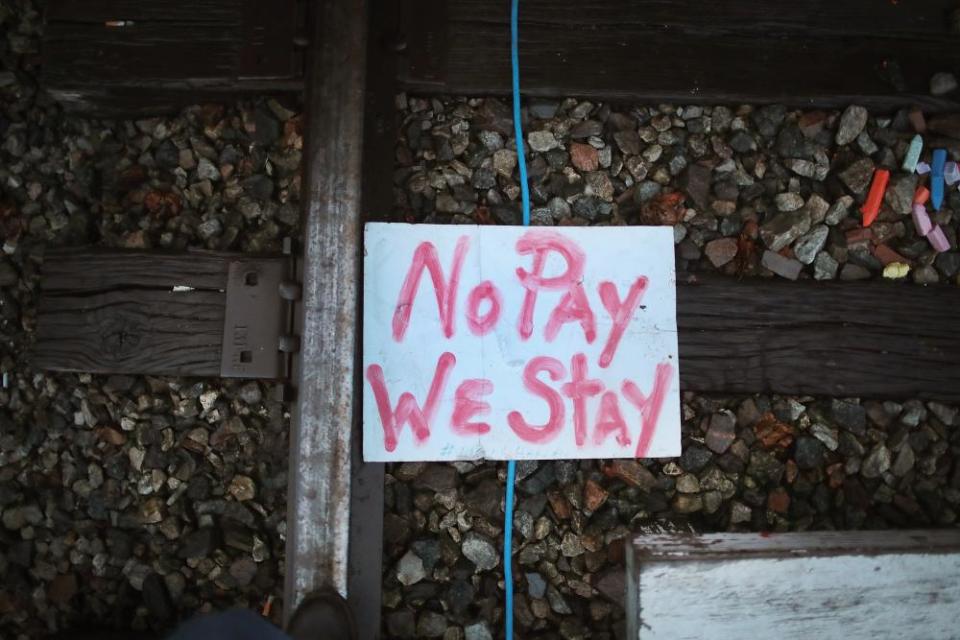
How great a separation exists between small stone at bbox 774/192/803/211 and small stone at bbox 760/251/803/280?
138 millimetres

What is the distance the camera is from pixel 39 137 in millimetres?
2055

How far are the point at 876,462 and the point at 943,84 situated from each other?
3.51 feet

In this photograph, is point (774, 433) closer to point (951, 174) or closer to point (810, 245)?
point (810, 245)

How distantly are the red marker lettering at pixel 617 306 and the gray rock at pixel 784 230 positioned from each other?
365 mm

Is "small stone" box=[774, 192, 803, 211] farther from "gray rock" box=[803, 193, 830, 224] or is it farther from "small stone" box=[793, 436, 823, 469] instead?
"small stone" box=[793, 436, 823, 469]

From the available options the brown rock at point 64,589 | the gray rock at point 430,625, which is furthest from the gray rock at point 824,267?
the brown rock at point 64,589

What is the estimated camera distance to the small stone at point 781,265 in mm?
1912

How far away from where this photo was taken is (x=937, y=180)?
1965 millimetres

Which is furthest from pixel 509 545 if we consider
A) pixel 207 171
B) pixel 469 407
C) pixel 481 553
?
pixel 207 171

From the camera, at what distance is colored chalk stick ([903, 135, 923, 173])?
1958mm

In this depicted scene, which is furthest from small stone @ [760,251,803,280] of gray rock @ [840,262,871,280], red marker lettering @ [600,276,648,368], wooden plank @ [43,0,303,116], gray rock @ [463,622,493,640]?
wooden plank @ [43,0,303,116]

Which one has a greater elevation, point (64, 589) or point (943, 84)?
point (943, 84)

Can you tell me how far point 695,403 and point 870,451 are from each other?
489 mm

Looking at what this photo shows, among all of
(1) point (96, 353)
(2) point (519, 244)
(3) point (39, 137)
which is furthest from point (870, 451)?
(3) point (39, 137)
